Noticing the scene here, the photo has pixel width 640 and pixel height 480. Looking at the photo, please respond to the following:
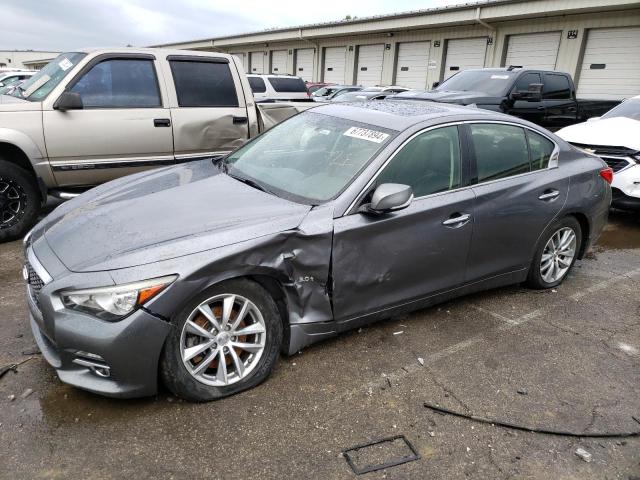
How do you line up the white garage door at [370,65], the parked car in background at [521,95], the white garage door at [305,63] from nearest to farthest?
the parked car in background at [521,95] < the white garage door at [370,65] < the white garage door at [305,63]

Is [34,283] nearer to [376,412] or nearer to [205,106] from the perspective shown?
[376,412]

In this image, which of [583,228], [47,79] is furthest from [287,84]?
[583,228]

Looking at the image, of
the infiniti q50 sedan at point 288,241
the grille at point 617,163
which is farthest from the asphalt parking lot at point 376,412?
the grille at point 617,163

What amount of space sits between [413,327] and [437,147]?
52.0 inches

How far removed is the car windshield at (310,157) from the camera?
3256 millimetres

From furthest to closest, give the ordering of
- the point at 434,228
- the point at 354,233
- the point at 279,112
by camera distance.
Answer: the point at 279,112, the point at 434,228, the point at 354,233

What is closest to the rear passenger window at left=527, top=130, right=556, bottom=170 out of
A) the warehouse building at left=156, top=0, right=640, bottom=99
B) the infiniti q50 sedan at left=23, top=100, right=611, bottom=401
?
the infiniti q50 sedan at left=23, top=100, right=611, bottom=401

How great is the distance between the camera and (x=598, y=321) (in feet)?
13.3

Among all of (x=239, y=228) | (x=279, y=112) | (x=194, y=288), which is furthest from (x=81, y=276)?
(x=279, y=112)

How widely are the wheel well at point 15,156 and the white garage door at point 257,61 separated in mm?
31373

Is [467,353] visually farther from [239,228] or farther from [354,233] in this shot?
[239,228]

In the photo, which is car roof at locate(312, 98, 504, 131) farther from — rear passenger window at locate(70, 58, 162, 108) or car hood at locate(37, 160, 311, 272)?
rear passenger window at locate(70, 58, 162, 108)

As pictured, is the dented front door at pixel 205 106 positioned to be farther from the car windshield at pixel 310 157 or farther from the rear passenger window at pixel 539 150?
the rear passenger window at pixel 539 150

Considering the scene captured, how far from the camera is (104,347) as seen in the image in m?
2.43
